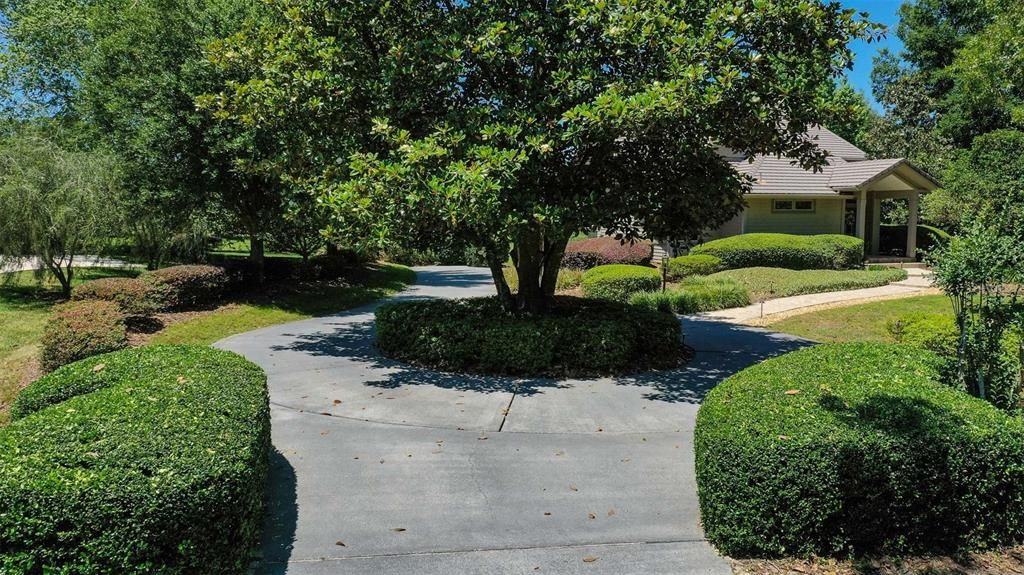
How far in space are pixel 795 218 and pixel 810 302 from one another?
348 inches

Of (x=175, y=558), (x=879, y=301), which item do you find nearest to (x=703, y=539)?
(x=175, y=558)

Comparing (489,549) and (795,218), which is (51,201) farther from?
(795,218)

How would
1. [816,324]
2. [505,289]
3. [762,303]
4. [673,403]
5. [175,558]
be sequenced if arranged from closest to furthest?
[175,558]
[673,403]
[505,289]
[816,324]
[762,303]

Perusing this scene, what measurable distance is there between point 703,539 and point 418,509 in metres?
1.93

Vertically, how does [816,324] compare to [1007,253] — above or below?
below

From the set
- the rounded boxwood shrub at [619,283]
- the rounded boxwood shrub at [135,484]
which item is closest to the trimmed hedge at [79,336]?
the rounded boxwood shrub at [135,484]

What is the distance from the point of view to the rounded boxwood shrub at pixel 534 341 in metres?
8.35

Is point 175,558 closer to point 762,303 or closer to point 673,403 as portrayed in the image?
point 673,403

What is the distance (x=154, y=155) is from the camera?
12.9 meters

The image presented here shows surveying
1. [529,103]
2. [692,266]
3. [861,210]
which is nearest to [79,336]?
[529,103]

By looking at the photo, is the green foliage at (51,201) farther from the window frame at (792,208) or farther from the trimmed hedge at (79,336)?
the window frame at (792,208)

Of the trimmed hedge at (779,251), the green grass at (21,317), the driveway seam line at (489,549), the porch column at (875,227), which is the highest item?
the porch column at (875,227)

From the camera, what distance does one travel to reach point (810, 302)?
14.7m

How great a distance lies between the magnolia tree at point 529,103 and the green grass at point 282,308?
4.35 meters
